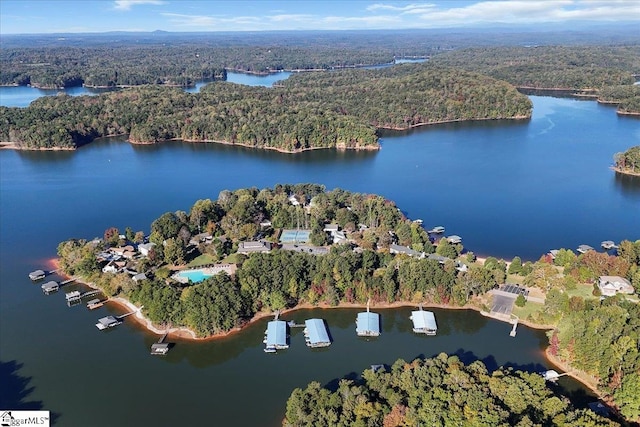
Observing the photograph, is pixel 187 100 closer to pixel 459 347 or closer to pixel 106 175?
pixel 106 175

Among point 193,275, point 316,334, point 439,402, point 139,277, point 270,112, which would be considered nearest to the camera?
point 439,402

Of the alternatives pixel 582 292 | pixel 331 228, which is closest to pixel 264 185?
pixel 331 228

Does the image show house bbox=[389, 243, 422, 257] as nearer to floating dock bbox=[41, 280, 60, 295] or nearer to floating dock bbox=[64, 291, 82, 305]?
floating dock bbox=[64, 291, 82, 305]

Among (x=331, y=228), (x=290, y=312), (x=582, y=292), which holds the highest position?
(x=331, y=228)

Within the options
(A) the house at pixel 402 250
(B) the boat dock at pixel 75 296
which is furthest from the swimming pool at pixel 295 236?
(B) the boat dock at pixel 75 296

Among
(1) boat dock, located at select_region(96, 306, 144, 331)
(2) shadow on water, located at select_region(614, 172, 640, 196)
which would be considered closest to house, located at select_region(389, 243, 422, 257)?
(1) boat dock, located at select_region(96, 306, 144, 331)

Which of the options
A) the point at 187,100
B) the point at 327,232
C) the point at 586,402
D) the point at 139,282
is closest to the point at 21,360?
the point at 139,282

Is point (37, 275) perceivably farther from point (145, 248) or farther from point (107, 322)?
point (107, 322)
